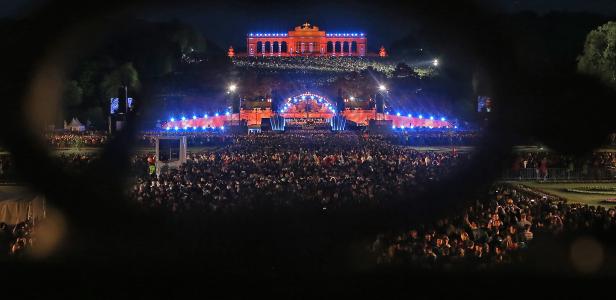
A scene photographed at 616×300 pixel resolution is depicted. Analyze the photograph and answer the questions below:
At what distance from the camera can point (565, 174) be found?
32.3 meters

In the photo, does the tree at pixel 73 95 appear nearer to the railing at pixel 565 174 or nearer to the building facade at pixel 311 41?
the railing at pixel 565 174

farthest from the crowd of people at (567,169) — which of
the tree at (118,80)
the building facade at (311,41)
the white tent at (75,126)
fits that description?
the building facade at (311,41)

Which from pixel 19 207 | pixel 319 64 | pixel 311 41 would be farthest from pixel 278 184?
pixel 311 41

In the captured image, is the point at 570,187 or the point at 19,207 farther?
the point at 570,187

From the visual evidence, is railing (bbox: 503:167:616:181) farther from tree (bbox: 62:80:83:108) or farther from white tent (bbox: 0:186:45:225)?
tree (bbox: 62:80:83:108)

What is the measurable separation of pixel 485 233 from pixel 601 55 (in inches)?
1944

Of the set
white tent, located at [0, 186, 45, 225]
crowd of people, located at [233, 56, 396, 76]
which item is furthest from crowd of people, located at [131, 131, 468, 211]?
crowd of people, located at [233, 56, 396, 76]

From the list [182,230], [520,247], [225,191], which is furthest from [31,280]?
[225,191]

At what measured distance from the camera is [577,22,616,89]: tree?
5525 cm

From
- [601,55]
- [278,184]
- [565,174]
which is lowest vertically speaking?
[565,174]

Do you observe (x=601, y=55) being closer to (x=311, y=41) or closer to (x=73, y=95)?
(x=73, y=95)

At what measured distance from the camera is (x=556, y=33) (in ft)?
289

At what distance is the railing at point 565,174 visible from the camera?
32.1 meters

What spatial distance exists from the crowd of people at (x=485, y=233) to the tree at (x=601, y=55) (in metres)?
41.9
